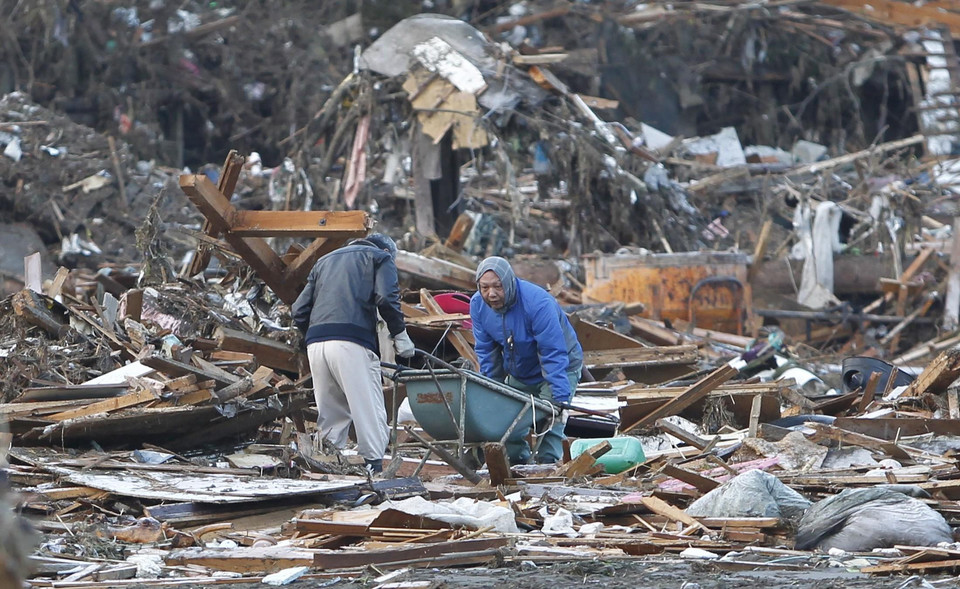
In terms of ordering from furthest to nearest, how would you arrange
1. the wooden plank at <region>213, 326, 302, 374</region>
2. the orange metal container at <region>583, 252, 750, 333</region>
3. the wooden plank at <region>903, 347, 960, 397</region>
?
the orange metal container at <region>583, 252, 750, 333</region>, the wooden plank at <region>213, 326, 302, 374</region>, the wooden plank at <region>903, 347, 960, 397</region>

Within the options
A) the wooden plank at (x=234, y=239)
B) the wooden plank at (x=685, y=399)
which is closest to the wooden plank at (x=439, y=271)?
the wooden plank at (x=234, y=239)

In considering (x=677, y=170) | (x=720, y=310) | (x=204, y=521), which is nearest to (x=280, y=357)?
(x=204, y=521)

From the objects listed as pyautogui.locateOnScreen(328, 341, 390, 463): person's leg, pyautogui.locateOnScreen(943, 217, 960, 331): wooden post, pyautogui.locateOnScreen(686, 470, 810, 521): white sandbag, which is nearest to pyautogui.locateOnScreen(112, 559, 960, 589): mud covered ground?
pyautogui.locateOnScreen(686, 470, 810, 521): white sandbag

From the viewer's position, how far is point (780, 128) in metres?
28.8

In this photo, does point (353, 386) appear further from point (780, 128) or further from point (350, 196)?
point (780, 128)

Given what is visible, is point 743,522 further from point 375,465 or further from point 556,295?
point 556,295

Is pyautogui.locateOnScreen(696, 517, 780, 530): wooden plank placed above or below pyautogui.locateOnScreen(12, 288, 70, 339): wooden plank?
above

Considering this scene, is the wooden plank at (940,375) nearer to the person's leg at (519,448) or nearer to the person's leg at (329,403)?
the person's leg at (519,448)

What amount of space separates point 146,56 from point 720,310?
1423 cm

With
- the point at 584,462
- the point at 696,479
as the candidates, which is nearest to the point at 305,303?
the point at 584,462

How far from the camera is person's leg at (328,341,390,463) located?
906cm

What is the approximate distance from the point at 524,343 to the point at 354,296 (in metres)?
1.27

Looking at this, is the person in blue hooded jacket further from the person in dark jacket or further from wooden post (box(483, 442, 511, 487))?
wooden post (box(483, 442, 511, 487))

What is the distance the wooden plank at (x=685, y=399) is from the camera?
10.5 metres
